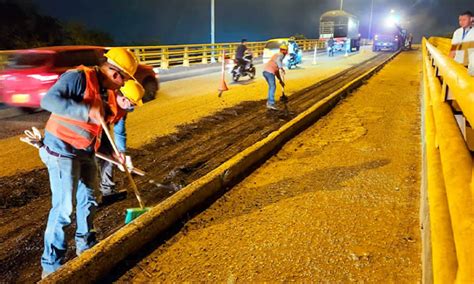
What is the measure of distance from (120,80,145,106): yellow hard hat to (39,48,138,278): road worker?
0.25 metres

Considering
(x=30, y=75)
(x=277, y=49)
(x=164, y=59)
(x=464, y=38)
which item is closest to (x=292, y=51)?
(x=277, y=49)

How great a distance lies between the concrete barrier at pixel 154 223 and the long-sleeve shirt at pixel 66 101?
2.63 feet

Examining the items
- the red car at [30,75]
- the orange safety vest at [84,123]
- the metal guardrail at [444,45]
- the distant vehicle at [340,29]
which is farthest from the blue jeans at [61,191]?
the distant vehicle at [340,29]

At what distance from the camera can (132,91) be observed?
334 centimetres

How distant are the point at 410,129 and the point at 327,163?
10.2ft

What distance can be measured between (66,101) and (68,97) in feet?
0.12

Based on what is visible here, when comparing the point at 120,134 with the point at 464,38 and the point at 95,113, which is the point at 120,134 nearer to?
the point at 95,113

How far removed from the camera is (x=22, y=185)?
475cm

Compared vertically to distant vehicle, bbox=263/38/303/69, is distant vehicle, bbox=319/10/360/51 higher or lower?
higher

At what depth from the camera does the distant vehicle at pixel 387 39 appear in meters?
39.2

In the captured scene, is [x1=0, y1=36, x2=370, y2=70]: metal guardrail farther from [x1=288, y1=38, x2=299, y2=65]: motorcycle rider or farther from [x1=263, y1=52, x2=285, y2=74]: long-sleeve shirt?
[x1=263, y1=52, x2=285, y2=74]: long-sleeve shirt

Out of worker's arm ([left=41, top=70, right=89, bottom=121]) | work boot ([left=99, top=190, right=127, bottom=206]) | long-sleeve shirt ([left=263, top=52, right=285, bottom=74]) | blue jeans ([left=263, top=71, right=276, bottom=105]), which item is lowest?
work boot ([left=99, top=190, right=127, bottom=206])

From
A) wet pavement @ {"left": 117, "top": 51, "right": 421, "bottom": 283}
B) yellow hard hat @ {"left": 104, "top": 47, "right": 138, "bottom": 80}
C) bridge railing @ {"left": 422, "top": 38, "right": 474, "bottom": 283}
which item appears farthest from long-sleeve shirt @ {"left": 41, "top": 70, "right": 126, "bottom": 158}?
bridge railing @ {"left": 422, "top": 38, "right": 474, "bottom": 283}

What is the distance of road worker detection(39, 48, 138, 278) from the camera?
274cm
